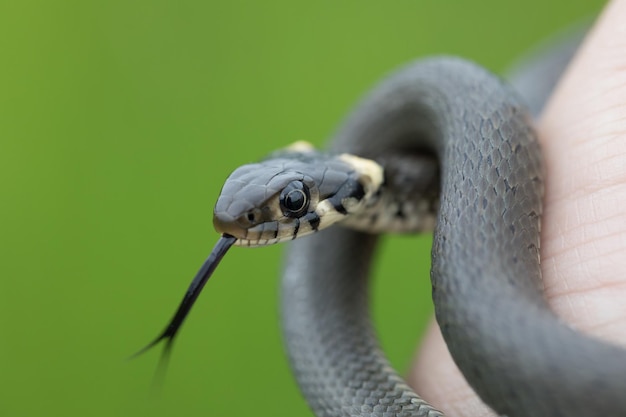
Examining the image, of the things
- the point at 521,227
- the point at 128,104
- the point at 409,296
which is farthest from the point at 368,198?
the point at 128,104

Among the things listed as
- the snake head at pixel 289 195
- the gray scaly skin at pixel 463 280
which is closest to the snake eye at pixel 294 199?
the snake head at pixel 289 195

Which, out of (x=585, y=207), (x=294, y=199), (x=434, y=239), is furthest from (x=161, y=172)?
(x=585, y=207)

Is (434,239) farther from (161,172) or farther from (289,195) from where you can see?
(161,172)

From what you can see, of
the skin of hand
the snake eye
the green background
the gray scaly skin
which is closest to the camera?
the gray scaly skin

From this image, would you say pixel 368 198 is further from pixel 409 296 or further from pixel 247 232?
pixel 409 296

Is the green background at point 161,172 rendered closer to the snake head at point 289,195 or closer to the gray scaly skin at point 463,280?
the gray scaly skin at point 463,280

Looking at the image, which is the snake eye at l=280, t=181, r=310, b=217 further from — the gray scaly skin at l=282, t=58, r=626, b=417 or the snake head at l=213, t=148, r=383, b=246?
the gray scaly skin at l=282, t=58, r=626, b=417

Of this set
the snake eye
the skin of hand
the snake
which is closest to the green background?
the snake
